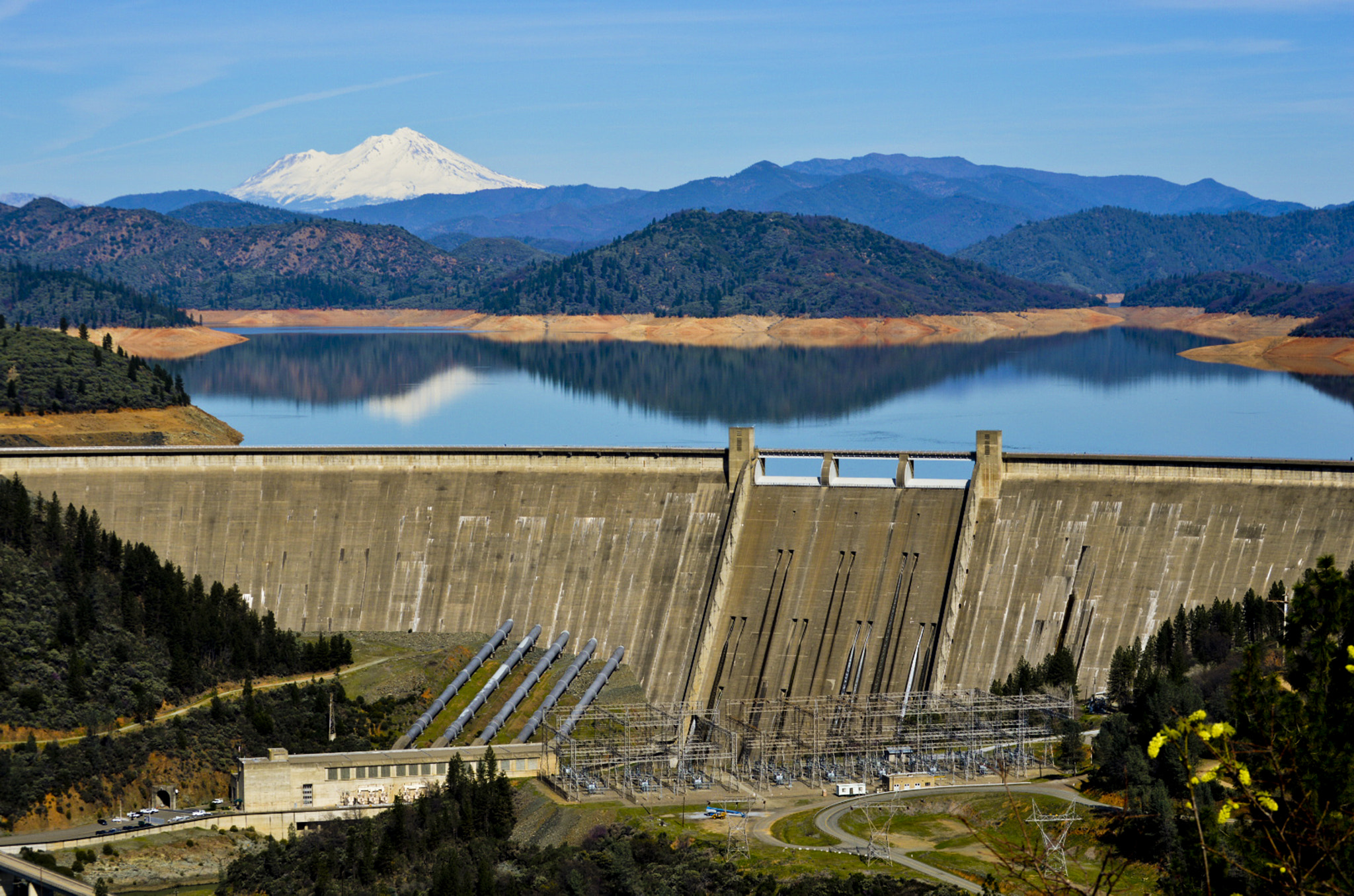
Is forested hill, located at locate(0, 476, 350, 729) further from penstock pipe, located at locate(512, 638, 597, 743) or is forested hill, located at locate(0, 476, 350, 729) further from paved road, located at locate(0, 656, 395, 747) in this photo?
penstock pipe, located at locate(512, 638, 597, 743)

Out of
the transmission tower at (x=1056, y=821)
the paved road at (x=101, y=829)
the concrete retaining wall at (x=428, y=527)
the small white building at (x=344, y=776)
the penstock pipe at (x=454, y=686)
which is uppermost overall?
the concrete retaining wall at (x=428, y=527)

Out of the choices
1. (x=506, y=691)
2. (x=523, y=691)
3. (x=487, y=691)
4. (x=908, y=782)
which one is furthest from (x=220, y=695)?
(x=908, y=782)

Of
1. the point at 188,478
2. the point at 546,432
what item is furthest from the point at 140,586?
the point at 546,432

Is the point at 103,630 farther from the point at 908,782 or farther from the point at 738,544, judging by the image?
the point at 908,782

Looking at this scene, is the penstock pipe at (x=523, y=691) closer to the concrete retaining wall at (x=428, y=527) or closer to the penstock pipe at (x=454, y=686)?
the concrete retaining wall at (x=428, y=527)

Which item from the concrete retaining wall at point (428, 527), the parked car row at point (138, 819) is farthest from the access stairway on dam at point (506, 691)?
the parked car row at point (138, 819)

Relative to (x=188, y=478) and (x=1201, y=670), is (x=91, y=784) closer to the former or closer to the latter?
(x=188, y=478)
